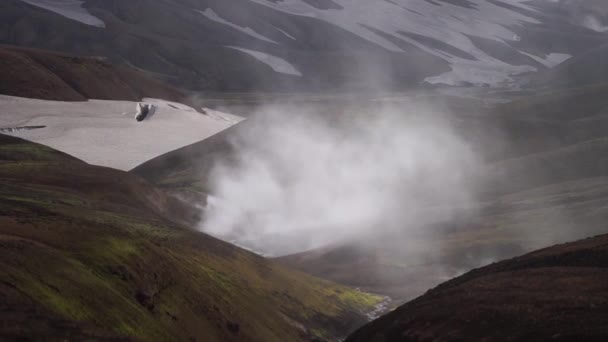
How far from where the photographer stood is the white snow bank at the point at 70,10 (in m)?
187

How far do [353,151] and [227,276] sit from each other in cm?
7329

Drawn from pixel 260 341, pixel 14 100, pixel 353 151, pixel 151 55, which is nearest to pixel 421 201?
pixel 353 151

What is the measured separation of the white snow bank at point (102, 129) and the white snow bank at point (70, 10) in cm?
8903

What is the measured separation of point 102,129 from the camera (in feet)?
295

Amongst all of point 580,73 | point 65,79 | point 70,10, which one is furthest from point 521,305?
point 70,10

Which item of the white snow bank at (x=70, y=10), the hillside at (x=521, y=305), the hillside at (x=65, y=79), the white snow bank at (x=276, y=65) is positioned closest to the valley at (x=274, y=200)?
the hillside at (x=521, y=305)

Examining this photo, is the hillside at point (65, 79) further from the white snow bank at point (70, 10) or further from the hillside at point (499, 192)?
the white snow bank at point (70, 10)

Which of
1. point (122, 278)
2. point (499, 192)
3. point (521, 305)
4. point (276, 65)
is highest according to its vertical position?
point (521, 305)

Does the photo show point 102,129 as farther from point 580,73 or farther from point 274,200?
point 580,73

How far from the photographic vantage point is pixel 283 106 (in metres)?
141

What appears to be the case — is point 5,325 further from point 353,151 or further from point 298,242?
point 353,151

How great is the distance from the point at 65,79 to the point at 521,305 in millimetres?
80739

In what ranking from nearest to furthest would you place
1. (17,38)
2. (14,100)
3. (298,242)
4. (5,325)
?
1. (5,325)
2. (298,242)
3. (14,100)
4. (17,38)

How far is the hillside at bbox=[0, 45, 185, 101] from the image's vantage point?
92806 millimetres
